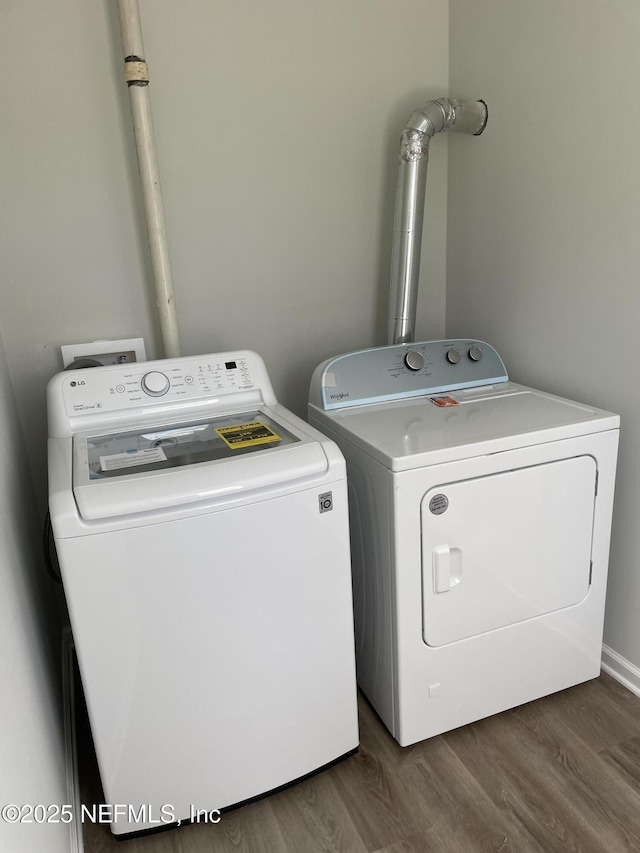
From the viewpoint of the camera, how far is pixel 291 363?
2.12 m

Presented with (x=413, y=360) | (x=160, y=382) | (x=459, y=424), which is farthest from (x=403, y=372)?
(x=160, y=382)

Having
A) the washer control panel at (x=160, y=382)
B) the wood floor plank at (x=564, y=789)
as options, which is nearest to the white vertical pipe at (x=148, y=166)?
the washer control panel at (x=160, y=382)

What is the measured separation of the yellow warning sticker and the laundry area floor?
0.89m

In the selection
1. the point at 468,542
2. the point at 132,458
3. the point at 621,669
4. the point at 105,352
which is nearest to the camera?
the point at 132,458

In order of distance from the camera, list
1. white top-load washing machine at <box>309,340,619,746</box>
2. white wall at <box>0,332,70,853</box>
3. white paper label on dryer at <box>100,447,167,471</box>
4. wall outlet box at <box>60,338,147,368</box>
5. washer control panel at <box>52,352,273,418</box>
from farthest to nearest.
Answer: wall outlet box at <box>60,338,147,368</box>, washer control panel at <box>52,352,273,418</box>, white top-load washing machine at <box>309,340,619,746</box>, white paper label on dryer at <box>100,447,167,471</box>, white wall at <box>0,332,70,853</box>

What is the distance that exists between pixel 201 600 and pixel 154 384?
0.63 m

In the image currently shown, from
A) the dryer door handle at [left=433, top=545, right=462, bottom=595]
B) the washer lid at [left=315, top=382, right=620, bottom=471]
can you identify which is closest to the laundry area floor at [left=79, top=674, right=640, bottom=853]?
the dryer door handle at [left=433, top=545, right=462, bottom=595]

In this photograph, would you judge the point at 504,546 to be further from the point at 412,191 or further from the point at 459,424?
the point at 412,191

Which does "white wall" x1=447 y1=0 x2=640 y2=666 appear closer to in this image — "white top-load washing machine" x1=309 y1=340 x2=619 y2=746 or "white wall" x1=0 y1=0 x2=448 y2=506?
"white top-load washing machine" x1=309 y1=340 x2=619 y2=746

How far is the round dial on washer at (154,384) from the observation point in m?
1.58

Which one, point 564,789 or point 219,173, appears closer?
point 564,789

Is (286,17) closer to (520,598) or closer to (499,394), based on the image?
(499,394)

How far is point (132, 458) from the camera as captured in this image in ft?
4.42

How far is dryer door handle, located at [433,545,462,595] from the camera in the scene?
4.70 feet
